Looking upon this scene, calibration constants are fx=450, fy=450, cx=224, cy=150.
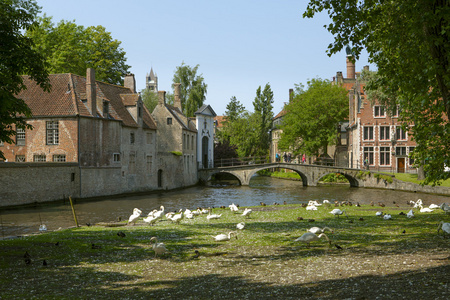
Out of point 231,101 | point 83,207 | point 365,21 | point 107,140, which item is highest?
point 231,101

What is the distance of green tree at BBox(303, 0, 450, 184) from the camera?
1159cm

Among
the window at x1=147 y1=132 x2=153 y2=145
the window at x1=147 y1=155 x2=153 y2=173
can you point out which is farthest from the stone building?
the window at x1=147 y1=155 x2=153 y2=173

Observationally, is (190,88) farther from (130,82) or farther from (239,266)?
(239,266)

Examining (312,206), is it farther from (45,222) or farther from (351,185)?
(351,185)

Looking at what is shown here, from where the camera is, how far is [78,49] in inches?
1964

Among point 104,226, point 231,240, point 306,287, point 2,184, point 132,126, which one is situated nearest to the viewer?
point 306,287

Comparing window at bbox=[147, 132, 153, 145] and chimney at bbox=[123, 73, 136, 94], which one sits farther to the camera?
chimney at bbox=[123, 73, 136, 94]

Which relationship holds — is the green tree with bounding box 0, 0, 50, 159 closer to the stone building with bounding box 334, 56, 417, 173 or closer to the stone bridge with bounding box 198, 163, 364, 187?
the stone bridge with bounding box 198, 163, 364, 187

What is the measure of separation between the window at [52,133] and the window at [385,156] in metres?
44.8

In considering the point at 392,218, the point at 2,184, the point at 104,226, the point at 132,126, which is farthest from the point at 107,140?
the point at 392,218

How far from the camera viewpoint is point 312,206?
2623 centimetres

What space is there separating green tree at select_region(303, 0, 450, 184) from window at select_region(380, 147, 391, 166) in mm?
50080

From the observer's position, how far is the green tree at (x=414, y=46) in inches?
456

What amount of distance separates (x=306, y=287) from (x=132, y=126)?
4226 centimetres
